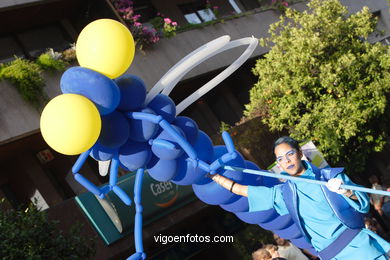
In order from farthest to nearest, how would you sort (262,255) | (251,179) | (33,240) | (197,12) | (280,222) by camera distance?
(197,12)
(262,255)
(33,240)
(280,222)
(251,179)

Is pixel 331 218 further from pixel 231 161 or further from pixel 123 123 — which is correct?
pixel 123 123

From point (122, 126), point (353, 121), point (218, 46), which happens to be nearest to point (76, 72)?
point (122, 126)

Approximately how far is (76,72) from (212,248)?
8.26m

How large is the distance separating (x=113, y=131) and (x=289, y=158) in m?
1.38

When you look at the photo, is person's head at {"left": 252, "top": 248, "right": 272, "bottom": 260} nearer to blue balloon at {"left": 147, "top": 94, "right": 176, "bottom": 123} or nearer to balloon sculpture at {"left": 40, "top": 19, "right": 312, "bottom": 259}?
balloon sculpture at {"left": 40, "top": 19, "right": 312, "bottom": 259}

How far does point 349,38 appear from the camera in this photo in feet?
31.0

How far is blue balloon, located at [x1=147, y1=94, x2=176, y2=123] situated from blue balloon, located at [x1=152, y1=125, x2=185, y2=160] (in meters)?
0.14

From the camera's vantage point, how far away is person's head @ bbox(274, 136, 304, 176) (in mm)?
3156

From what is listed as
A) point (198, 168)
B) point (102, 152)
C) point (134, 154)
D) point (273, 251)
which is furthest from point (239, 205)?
point (273, 251)

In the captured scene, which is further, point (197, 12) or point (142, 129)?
point (197, 12)

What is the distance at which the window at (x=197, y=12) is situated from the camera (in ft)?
45.6

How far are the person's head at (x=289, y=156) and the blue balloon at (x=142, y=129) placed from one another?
3.28 ft

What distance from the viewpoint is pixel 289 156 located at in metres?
3.16

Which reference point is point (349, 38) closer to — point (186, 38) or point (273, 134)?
point (273, 134)
